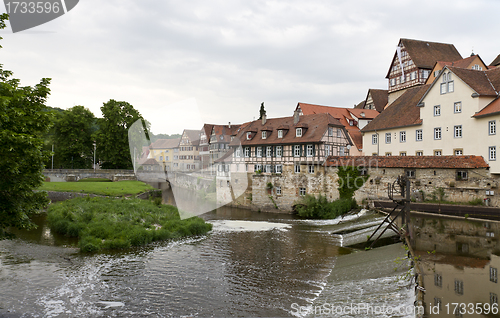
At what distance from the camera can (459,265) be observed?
451 inches

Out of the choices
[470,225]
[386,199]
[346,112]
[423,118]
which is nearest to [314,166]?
[386,199]

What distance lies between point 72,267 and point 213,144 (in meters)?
32.7

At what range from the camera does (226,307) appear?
399 inches

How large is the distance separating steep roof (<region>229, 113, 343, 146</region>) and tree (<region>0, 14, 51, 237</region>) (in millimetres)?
22036

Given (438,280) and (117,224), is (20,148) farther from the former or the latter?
(438,280)

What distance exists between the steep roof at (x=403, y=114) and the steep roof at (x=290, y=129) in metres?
4.04

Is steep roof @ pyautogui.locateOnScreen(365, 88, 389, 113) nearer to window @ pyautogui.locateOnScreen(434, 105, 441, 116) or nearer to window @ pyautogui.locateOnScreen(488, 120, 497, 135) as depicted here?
window @ pyautogui.locateOnScreen(434, 105, 441, 116)

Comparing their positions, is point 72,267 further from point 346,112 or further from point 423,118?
point 346,112

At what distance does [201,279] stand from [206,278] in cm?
20

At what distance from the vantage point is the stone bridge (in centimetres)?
4426

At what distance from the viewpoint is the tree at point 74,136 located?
47.1m

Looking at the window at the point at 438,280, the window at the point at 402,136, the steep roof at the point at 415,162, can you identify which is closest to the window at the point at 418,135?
the window at the point at 402,136

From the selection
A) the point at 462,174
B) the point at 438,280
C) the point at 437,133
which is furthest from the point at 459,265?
the point at 437,133

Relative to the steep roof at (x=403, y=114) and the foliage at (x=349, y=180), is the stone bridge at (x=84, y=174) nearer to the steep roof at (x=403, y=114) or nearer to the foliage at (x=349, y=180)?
the foliage at (x=349, y=180)
